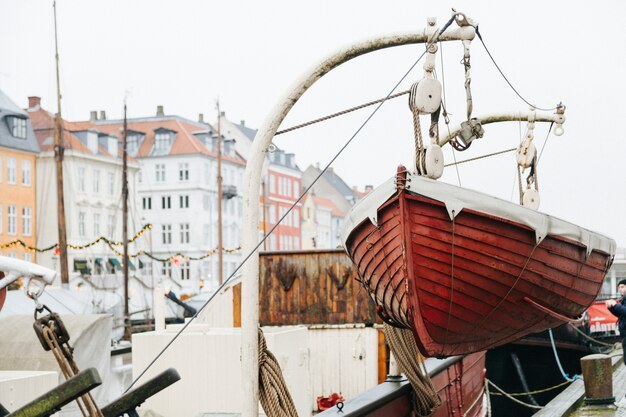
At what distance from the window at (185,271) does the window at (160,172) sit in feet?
25.3

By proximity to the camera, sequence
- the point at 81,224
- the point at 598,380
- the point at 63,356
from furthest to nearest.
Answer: the point at 81,224 < the point at 598,380 < the point at 63,356

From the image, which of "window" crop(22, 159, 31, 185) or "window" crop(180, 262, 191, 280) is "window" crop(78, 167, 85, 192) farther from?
"window" crop(180, 262, 191, 280)

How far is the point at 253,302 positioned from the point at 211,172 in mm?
75095

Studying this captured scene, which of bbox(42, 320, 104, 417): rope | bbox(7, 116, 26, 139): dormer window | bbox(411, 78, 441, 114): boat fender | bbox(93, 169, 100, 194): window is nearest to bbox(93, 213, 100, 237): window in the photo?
bbox(93, 169, 100, 194): window

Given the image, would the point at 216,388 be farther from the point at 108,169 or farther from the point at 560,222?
the point at 108,169

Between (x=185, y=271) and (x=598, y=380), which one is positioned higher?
(x=185, y=271)

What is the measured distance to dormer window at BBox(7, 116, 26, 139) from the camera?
6262 cm

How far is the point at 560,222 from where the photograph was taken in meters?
9.02

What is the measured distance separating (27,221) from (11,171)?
354 cm

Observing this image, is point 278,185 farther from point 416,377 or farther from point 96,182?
point 416,377

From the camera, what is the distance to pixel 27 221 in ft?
207

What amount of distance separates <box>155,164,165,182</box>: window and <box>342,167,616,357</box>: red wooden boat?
72.6 meters

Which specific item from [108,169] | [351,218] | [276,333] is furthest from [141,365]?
[108,169]

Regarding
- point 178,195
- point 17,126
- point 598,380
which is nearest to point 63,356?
point 598,380
